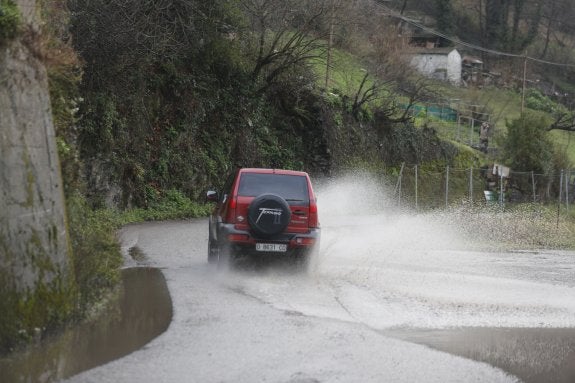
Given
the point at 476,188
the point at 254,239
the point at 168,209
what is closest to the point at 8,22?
the point at 254,239

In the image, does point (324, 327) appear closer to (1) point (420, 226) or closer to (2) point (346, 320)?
(2) point (346, 320)

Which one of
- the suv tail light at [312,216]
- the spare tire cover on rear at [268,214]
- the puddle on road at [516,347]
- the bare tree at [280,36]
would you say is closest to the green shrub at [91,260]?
the spare tire cover on rear at [268,214]

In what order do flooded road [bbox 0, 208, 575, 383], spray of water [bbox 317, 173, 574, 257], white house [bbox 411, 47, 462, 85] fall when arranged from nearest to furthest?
1. flooded road [bbox 0, 208, 575, 383]
2. spray of water [bbox 317, 173, 574, 257]
3. white house [bbox 411, 47, 462, 85]

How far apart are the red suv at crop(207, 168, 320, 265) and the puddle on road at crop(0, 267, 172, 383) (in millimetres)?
2089

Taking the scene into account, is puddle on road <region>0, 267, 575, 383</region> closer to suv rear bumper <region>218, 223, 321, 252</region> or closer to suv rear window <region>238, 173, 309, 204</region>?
suv rear bumper <region>218, 223, 321, 252</region>

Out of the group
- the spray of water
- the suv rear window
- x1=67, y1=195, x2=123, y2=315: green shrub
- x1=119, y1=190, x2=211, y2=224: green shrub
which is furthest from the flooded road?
x1=119, y1=190, x2=211, y2=224: green shrub

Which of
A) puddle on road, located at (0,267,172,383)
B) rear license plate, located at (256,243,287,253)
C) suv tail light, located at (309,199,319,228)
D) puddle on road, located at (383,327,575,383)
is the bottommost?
puddle on road, located at (383,327,575,383)

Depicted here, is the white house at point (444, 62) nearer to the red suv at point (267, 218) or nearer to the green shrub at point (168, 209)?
the green shrub at point (168, 209)

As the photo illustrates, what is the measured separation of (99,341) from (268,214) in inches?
200

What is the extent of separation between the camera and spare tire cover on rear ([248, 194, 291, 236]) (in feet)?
43.6

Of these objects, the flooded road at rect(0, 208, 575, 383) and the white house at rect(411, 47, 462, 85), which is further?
the white house at rect(411, 47, 462, 85)

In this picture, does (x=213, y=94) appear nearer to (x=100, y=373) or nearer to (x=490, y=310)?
(x=490, y=310)

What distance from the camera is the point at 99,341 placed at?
8.66 metres

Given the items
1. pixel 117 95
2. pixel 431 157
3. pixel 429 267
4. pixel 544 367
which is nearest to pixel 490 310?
pixel 544 367
